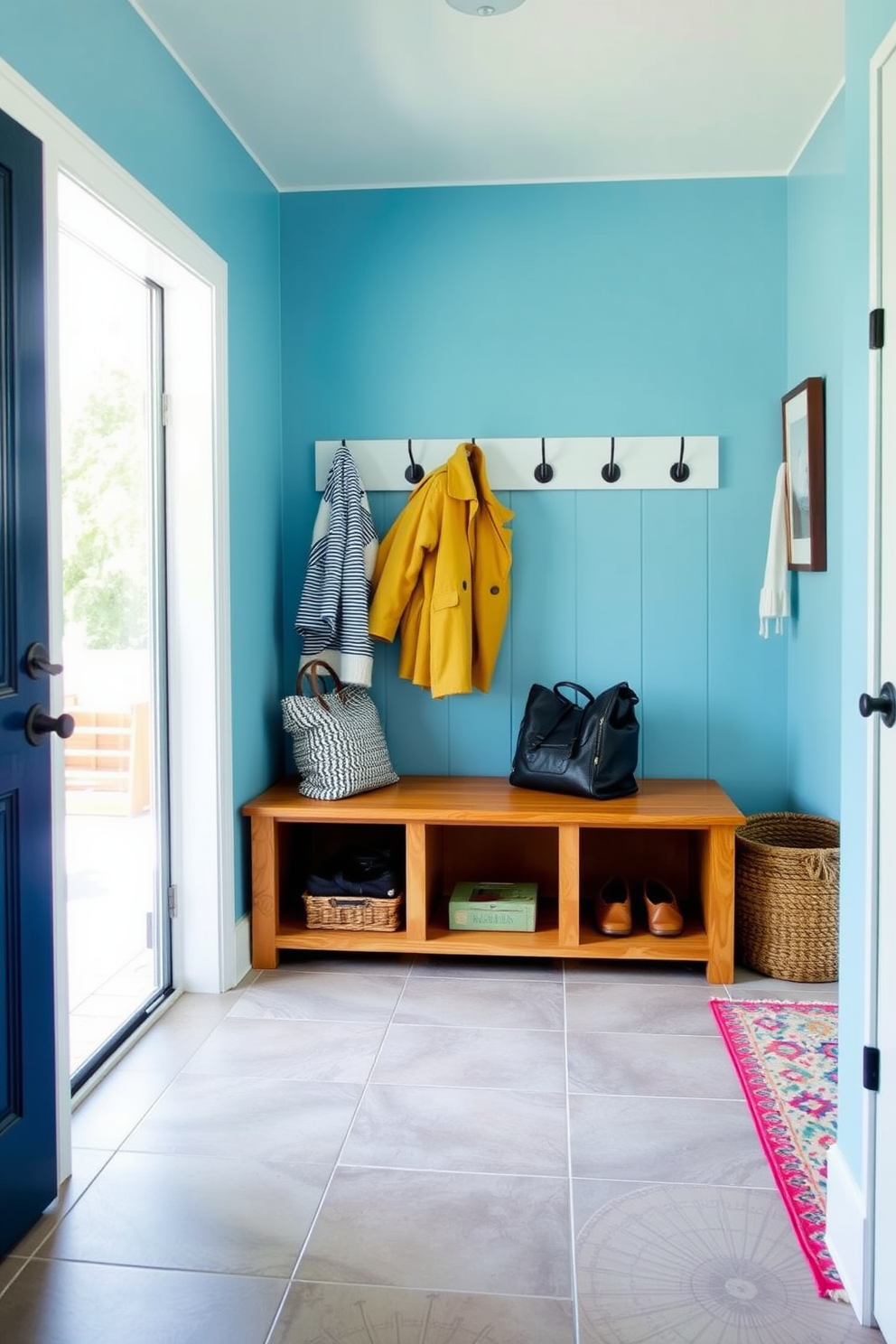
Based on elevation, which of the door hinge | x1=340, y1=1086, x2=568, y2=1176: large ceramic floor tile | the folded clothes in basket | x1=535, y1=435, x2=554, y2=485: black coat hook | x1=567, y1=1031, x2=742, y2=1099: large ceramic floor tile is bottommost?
x1=340, y1=1086, x2=568, y2=1176: large ceramic floor tile

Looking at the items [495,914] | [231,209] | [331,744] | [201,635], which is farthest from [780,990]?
[231,209]

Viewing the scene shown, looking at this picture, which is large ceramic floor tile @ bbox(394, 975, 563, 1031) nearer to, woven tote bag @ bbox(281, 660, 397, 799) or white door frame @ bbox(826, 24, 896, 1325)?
woven tote bag @ bbox(281, 660, 397, 799)

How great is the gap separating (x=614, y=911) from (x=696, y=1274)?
144 centimetres

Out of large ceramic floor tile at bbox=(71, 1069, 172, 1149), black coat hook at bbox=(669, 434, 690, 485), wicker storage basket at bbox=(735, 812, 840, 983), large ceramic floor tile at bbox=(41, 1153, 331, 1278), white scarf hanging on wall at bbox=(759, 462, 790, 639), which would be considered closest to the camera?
large ceramic floor tile at bbox=(41, 1153, 331, 1278)

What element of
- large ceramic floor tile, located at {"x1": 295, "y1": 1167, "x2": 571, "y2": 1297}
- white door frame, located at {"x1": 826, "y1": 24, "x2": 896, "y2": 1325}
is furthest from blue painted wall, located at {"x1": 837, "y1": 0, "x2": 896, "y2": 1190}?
large ceramic floor tile, located at {"x1": 295, "y1": 1167, "x2": 571, "y2": 1297}

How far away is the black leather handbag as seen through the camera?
10.4 feet

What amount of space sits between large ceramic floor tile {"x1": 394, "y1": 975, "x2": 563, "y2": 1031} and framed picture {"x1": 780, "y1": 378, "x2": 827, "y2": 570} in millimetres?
1414

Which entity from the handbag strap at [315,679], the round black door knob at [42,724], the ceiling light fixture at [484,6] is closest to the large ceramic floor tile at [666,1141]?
the round black door knob at [42,724]

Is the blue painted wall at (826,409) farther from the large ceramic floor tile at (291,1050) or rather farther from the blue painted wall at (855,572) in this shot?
the large ceramic floor tile at (291,1050)

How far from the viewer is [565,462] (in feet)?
11.5

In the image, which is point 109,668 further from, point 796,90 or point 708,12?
point 796,90

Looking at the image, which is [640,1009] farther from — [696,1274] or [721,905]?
A: [696,1274]

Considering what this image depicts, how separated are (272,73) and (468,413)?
1.16 m

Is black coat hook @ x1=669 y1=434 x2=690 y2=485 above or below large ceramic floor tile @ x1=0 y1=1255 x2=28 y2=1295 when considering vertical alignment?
above
